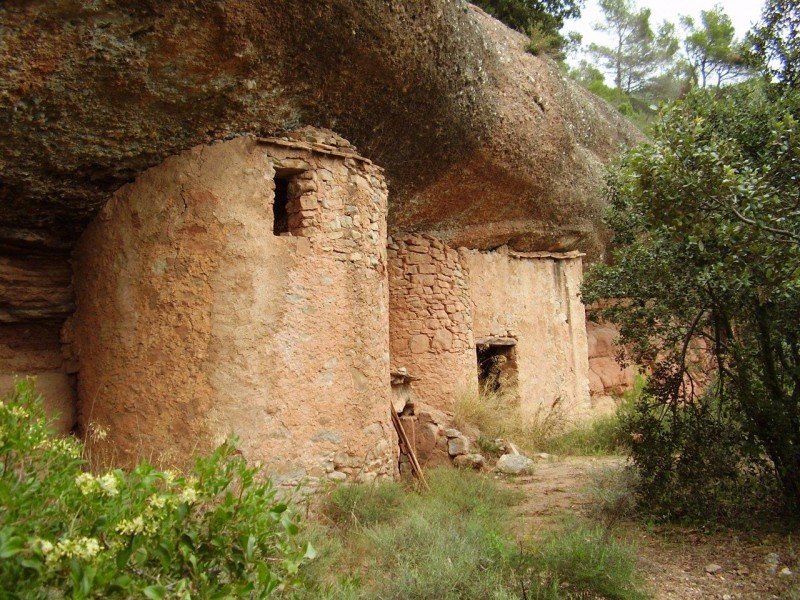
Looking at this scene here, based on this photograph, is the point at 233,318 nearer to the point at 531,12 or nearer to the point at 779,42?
the point at 779,42

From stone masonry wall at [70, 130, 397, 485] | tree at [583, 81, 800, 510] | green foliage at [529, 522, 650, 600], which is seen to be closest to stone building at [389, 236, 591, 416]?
tree at [583, 81, 800, 510]

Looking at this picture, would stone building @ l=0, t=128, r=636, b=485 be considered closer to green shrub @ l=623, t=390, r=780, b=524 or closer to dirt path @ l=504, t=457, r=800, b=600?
dirt path @ l=504, t=457, r=800, b=600

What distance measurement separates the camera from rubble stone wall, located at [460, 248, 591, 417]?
995 cm

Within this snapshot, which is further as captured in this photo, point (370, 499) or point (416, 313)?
point (416, 313)

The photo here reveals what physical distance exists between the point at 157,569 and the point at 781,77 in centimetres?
565

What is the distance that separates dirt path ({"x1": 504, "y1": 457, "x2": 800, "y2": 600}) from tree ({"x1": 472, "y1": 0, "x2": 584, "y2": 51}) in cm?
899

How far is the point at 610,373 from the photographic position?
12.8 metres

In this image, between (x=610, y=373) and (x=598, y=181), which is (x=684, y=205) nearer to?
(x=598, y=181)

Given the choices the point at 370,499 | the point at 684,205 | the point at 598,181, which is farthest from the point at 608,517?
the point at 598,181

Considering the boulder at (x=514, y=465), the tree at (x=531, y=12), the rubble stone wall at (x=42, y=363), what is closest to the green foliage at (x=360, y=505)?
the boulder at (x=514, y=465)

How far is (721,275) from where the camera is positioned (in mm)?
5227

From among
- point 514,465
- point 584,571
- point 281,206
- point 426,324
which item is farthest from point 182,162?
point 514,465

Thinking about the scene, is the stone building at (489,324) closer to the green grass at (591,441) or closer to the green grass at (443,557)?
the green grass at (591,441)

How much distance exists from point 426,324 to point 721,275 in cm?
413
